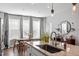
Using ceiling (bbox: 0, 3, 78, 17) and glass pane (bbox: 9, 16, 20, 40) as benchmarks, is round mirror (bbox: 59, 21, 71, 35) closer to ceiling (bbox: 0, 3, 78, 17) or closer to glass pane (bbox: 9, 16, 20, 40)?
ceiling (bbox: 0, 3, 78, 17)

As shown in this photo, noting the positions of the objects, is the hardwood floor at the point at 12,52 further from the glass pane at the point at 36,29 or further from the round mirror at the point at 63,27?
the round mirror at the point at 63,27

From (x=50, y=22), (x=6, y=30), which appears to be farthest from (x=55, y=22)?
(x=6, y=30)

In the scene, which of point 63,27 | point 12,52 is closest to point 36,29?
point 12,52

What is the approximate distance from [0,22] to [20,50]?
1.89 feet

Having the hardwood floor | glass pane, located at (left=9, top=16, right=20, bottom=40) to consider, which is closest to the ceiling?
glass pane, located at (left=9, top=16, right=20, bottom=40)

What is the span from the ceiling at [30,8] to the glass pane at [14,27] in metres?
0.12

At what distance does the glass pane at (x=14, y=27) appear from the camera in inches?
83.5

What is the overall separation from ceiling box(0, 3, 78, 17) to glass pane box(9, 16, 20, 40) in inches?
4.7

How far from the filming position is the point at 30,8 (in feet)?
7.41

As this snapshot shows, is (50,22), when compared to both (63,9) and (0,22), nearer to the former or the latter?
(63,9)

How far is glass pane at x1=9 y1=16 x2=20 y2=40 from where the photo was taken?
2.12m

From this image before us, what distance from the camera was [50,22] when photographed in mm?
2342

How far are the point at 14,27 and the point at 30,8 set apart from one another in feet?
1.49

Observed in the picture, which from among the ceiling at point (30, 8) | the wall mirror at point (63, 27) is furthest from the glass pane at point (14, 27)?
the wall mirror at point (63, 27)
